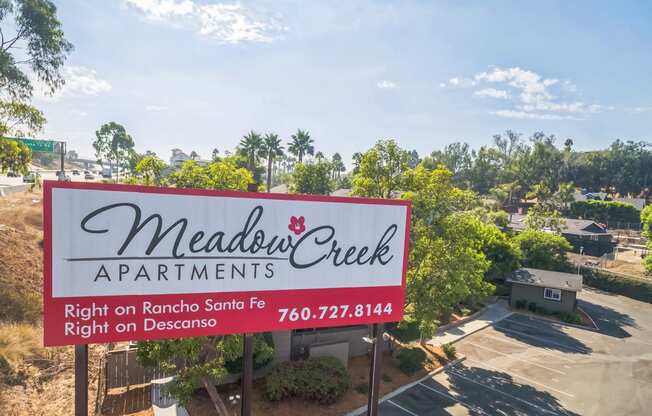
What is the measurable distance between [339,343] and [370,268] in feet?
40.3

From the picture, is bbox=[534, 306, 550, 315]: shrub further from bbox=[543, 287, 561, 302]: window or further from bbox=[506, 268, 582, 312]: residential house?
bbox=[543, 287, 561, 302]: window

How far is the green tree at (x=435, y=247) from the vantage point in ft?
67.7

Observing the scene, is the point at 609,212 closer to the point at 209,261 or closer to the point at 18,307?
the point at 209,261

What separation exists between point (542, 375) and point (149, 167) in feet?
79.8

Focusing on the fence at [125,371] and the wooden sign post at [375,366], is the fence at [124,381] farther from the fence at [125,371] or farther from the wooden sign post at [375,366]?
the wooden sign post at [375,366]

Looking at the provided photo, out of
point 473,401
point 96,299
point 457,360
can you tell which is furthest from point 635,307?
point 96,299

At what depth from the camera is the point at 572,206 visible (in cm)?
8062

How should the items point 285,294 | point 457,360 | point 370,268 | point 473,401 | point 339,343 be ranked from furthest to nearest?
point 457,360
point 339,343
point 473,401
point 370,268
point 285,294

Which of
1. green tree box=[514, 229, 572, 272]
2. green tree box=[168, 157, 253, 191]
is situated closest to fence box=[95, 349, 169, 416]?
green tree box=[168, 157, 253, 191]

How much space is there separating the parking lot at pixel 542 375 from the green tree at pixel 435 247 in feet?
12.7

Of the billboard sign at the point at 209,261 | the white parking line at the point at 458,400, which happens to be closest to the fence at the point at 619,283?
the white parking line at the point at 458,400

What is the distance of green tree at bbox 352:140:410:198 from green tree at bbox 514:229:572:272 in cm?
2517

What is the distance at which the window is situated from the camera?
3372cm

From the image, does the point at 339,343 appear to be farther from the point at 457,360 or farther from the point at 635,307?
the point at 635,307
